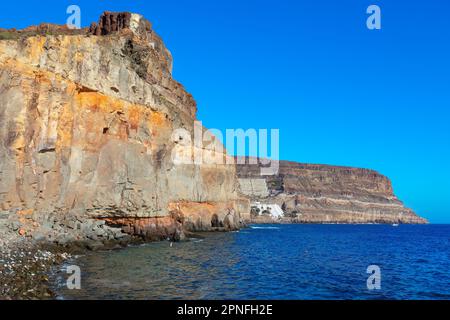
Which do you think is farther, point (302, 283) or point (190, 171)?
point (190, 171)

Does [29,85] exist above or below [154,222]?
above

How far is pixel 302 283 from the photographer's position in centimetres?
1936

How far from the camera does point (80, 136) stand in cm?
2792

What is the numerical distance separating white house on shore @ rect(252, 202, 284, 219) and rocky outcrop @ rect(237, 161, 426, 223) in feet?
12.8

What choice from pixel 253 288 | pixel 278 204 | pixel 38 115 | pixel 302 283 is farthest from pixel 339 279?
pixel 278 204

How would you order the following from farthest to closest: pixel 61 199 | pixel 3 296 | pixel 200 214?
1. pixel 200 214
2. pixel 61 199
3. pixel 3 296

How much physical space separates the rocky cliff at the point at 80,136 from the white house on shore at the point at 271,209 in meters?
93.0

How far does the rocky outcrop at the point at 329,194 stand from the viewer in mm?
144000

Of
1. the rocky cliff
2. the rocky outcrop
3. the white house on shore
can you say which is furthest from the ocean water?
the rocky outcrop

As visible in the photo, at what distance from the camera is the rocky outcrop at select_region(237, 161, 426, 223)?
144 metres

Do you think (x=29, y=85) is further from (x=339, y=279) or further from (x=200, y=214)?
(x=200, y=214)

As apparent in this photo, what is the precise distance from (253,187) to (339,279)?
419 ft
